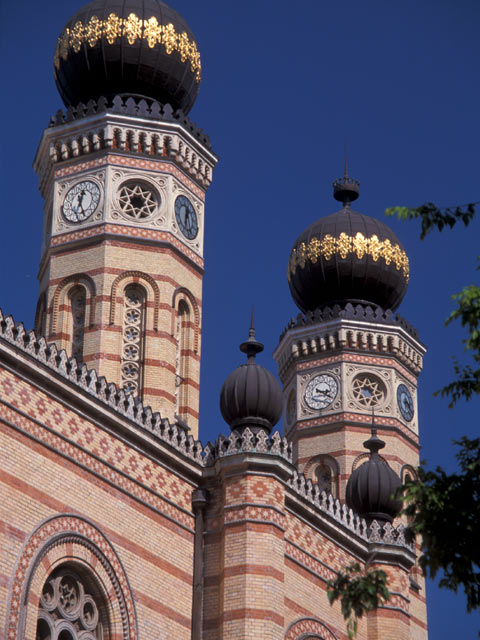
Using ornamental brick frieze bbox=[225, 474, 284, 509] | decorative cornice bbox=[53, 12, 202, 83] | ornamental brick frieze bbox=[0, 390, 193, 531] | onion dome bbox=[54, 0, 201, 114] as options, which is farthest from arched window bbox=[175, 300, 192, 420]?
decorative cornice bbox=[53, 12, 202, 83]

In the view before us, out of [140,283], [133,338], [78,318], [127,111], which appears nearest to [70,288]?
[78,318]

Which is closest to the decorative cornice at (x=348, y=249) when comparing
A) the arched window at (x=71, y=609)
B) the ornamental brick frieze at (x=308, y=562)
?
the ornamental brick frieze at (x=308, y=562)

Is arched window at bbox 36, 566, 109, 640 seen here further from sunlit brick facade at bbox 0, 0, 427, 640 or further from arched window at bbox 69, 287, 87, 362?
arched window at bbox 69, 287, 87, 362

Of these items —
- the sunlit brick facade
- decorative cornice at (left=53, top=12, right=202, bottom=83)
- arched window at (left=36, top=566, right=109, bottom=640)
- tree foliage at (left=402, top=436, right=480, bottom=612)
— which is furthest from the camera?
decorative cornice at (left=53, top=12, right=202, bottom=83)

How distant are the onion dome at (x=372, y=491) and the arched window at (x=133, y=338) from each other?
4346mm

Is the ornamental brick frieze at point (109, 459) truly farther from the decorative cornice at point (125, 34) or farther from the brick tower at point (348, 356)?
the brick tower at point (348, 356)

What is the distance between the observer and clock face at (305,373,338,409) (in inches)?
1205

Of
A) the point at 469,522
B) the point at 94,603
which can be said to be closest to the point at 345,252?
the point at 94,603

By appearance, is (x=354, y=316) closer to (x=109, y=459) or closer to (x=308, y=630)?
(x=308, y=630)

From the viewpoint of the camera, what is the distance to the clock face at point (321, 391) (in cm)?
3061

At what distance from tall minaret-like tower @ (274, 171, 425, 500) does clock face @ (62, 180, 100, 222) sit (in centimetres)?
834

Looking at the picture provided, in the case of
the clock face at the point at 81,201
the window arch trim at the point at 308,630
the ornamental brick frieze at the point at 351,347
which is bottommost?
the window arch trim at the point at 308,630

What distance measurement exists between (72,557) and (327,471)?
41.8 feet

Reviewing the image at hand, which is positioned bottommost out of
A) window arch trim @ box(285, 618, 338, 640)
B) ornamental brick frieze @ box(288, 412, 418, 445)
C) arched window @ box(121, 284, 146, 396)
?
window arch trim @ box(285, 618, 338, 640)
